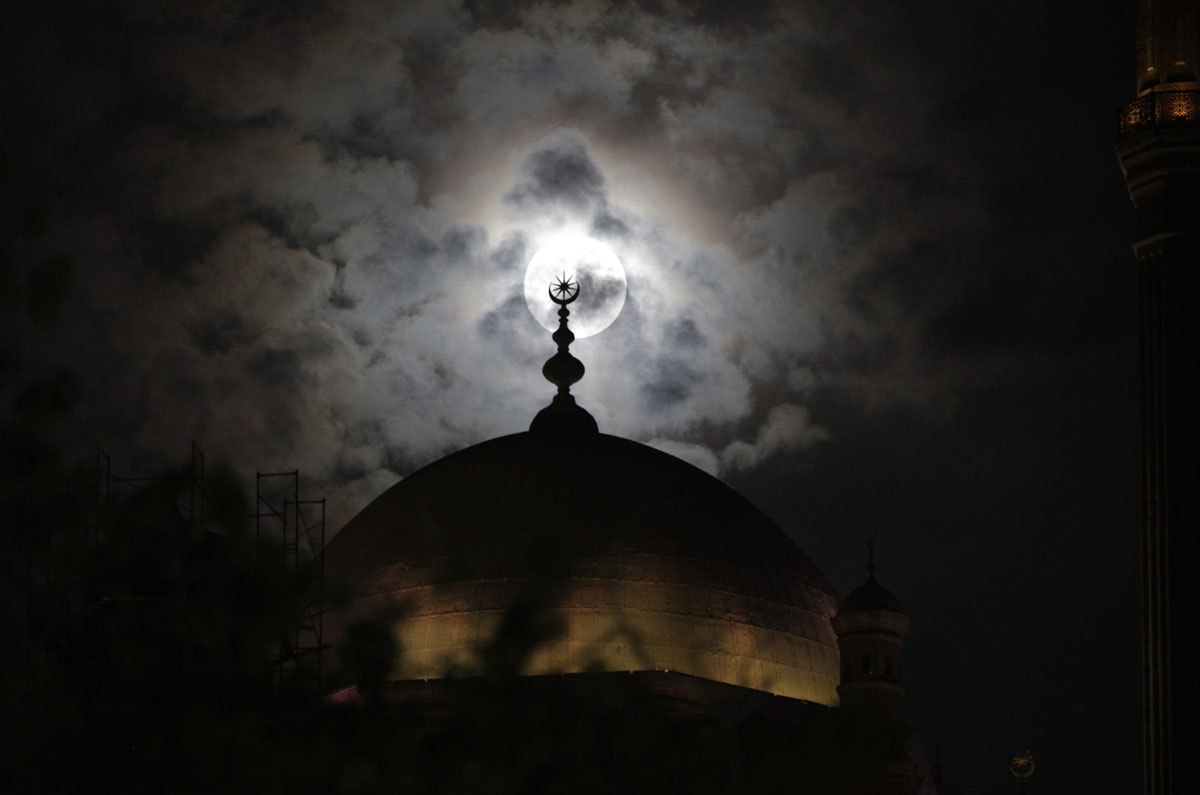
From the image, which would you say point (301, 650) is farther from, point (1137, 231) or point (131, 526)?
point (1137, 231)

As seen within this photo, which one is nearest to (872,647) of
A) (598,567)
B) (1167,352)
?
(598,567)

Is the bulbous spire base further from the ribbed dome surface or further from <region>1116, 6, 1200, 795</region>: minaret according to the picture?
<region>1116, 6, 1200, 795</region>: minaret

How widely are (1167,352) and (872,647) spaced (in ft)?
27.2

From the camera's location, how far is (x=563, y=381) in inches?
1574

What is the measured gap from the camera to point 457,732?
2019 cm

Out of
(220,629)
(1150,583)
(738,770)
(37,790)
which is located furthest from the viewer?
(1150,583)

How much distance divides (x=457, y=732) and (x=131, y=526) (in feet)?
11.0

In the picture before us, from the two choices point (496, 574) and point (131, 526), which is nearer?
point (131, 526)

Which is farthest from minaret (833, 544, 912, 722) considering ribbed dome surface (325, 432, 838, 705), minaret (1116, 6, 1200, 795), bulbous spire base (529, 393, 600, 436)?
bulbous spire base (529, 393, 600, 436)

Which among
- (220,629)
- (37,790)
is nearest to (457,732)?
(220,629)

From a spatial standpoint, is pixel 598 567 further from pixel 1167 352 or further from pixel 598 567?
pixel 1167 352

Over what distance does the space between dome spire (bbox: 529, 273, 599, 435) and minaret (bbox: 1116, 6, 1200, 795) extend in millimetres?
9153

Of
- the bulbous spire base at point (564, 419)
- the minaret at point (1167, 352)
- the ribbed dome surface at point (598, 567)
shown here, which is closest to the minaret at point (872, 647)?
the ribbed dome surface at point (598, 567)

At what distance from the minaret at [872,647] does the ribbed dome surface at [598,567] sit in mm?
1332
